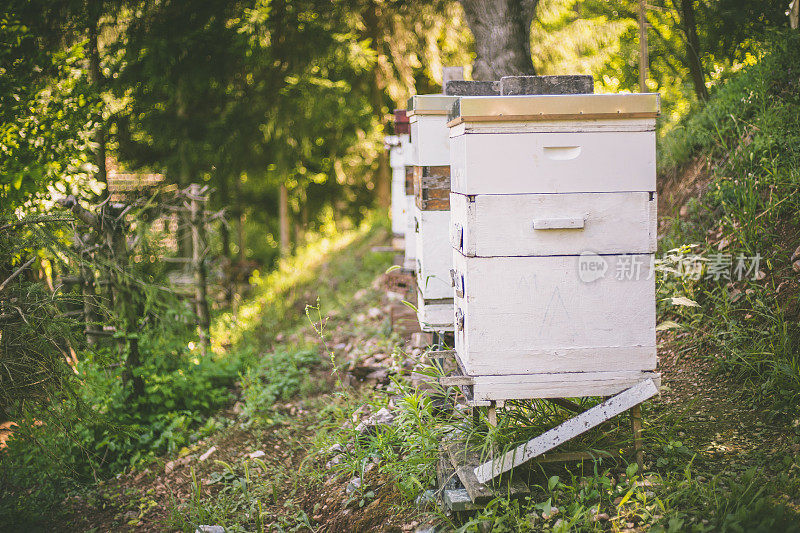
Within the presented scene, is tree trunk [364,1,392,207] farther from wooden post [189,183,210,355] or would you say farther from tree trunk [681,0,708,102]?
tree trunk [681,0,708,102]

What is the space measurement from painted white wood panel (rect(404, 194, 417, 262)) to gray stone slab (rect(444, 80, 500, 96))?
123 centimetres

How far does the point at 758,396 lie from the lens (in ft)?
11.6

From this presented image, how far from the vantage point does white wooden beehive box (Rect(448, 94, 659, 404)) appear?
2.82 meters

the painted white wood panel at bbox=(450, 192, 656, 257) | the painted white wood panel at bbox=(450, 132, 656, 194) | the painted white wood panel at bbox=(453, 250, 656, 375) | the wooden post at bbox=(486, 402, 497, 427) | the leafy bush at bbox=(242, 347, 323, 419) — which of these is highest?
the painted white wood panel at bbox=(450, 132, 656, 194)

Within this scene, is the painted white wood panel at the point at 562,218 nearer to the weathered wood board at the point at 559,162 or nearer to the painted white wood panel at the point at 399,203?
the weathered wood board at the point at 559,162

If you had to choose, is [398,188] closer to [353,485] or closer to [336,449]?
[336,449]

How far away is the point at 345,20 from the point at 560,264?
24.5 ft

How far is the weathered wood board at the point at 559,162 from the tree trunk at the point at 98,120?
374 centimetres

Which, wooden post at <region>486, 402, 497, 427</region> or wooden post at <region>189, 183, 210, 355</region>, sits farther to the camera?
wooden post at <region>189, 183, 210, 355</region>

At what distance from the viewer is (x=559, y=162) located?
285 centimetres

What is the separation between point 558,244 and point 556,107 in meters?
0.65

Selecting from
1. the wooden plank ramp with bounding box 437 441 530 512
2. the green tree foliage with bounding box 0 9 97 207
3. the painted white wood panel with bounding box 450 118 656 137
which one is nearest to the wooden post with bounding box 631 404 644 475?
the wooden plank ramp with bounding box 437 441 530 512

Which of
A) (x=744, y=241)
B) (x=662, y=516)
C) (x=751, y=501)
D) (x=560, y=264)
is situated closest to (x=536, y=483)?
(x=662, y=516)

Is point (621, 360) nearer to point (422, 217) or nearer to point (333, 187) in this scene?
point (422, 217)
